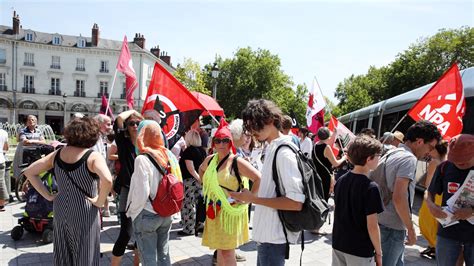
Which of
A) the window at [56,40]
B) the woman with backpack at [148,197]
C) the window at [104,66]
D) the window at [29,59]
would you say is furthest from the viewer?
the window at [104,66]

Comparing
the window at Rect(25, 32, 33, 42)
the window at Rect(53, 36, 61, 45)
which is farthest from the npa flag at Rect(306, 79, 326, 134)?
the window at Rect(25, 32, 33, 42)

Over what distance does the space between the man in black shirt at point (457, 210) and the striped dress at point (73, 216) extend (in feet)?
10.5

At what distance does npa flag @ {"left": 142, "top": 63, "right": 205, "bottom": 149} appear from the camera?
16.1 feet

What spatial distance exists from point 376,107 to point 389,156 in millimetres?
11260

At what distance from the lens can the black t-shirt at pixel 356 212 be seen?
2.56m

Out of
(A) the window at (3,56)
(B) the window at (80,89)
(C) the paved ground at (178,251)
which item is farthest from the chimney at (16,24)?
(C) the paved ground at (178,251)

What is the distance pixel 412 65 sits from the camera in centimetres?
3481

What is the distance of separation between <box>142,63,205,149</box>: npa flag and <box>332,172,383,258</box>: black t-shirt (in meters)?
2.66

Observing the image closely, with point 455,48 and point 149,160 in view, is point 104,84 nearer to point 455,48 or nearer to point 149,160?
point 455,48

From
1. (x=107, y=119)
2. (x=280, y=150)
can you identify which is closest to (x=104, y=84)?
(x=107, y=119)

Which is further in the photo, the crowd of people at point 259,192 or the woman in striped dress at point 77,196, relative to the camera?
the woman in striped dress at point 77,196

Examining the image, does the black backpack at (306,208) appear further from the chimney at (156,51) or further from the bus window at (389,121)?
the chimney at (156,51)

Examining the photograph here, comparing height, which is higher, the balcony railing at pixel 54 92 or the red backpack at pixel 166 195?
the balcony railing at pixel 54 92

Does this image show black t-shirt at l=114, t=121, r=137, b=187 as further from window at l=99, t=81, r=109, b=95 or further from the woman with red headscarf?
window at l=99, t=81, r=109, b=95
